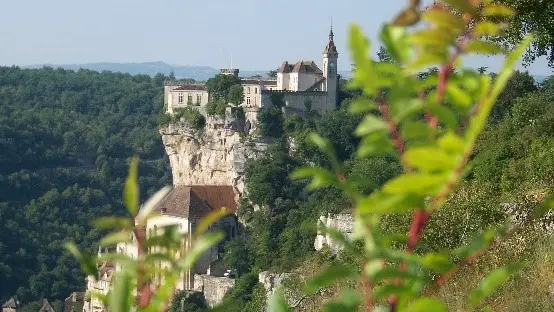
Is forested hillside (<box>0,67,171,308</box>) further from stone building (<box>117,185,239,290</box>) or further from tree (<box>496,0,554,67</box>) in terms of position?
tree (<box>496,0,554,67</box>)

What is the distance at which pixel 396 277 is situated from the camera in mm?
1325

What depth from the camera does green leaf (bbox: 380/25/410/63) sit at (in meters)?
1.28

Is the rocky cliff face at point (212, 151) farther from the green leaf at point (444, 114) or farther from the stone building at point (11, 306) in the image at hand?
the green leaf at point (444, 114)

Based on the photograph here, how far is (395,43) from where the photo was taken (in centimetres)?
128

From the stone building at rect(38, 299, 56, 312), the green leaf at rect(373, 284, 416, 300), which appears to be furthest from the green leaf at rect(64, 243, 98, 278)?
the stone building at rect(38, 299, 56, 312)

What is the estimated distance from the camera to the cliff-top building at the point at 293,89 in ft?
157

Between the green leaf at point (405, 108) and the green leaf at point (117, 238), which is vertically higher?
the green leaf at point (405, 108)

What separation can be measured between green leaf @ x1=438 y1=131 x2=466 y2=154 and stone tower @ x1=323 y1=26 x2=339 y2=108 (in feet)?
157

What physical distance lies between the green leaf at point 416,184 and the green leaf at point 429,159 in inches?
0.5

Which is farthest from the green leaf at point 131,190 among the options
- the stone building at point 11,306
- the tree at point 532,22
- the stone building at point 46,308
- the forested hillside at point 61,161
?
the forested hillside at point 61,161

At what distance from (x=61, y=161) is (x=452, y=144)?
80.1m

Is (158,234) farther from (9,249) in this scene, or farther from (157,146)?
(157,146)

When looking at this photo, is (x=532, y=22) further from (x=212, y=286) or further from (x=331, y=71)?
(x=331, y=71)

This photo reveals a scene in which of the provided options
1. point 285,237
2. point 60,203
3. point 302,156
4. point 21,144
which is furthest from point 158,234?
point 21,144
